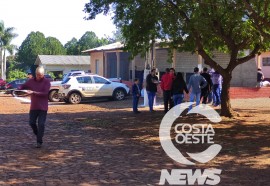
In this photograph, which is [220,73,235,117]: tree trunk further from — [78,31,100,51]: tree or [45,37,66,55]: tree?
Answer: [78,31,100,51]: tree

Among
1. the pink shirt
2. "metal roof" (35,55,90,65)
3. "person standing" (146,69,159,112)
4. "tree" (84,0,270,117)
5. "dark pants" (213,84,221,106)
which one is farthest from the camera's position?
"metal roof" (35,55,90,65)

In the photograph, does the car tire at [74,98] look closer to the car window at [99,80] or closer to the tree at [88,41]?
the car window at [99,80]

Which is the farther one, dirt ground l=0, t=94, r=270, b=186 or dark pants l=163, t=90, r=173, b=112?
dark pants l=163, t=90, r=173, b=112

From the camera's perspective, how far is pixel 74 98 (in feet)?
73.5

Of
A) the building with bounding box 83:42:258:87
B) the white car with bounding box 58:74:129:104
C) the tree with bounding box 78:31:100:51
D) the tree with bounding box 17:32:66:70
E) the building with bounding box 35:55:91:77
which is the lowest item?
the white car with bounding box 58:74:129:104

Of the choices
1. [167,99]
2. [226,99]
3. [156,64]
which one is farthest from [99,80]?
[156,64]

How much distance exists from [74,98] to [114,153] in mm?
13715

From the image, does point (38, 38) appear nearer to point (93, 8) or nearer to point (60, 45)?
point (60, 45)

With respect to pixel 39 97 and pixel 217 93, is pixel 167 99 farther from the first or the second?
pixel 39 97

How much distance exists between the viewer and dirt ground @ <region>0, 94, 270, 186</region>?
6950 millimetres

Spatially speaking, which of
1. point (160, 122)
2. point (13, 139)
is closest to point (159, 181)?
point (13, 139)

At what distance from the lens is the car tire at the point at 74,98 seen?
73.0 feet

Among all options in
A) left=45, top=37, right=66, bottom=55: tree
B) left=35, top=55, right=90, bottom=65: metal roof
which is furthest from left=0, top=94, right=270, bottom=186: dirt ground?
left=45, top=37, right=66, bottom=55: tree

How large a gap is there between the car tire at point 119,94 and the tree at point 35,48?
182 feet
